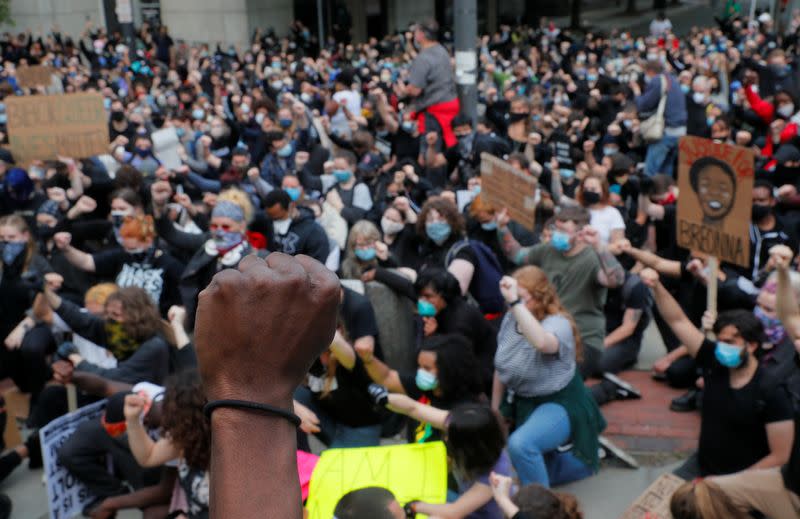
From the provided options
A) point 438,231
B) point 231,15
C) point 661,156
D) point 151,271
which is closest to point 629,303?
point 438,231

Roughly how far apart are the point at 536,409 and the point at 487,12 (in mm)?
30940

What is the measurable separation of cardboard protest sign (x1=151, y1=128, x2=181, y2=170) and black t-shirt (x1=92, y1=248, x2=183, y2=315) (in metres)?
3.35

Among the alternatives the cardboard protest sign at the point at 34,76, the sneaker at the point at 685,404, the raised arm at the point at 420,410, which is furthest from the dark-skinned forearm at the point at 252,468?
the cardboard protest sign at the point at 34,76

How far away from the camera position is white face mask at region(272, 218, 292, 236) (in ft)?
22.4

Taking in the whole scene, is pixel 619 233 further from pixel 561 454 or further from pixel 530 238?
pixel 561 454

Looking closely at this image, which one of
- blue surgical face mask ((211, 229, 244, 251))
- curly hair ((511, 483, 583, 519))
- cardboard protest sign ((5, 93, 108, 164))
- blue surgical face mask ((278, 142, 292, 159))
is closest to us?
curly hair ((511, 483, 583, 519))

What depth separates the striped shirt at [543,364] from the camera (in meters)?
4.88

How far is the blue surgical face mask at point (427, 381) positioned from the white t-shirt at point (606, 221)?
8.64 ft

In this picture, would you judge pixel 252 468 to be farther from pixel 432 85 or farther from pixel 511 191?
pixel 432 85

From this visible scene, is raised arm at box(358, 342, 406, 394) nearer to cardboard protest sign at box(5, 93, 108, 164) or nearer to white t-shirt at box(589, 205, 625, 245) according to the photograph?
white t-shirt at box(589, 205, 625, 245)

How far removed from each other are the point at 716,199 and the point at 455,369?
1956 mm

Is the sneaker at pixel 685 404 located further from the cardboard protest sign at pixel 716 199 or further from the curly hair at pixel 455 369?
the curly hair at pixel 455 369

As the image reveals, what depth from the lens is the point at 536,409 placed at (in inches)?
196

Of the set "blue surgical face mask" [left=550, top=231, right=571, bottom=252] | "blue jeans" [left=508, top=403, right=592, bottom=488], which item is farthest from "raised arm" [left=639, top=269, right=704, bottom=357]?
"blue surgical face mask" [left=550, top=231, right=571, bottom=252]
